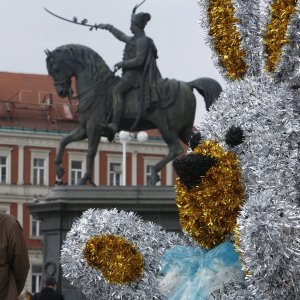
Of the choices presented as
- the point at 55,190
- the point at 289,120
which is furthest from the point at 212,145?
the point at 55,190

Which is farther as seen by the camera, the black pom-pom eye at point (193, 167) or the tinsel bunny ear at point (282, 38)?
the black pom-pom eye at point (193, 167)

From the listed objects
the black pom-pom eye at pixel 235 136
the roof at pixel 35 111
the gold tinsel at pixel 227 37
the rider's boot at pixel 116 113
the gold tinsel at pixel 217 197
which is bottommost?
the roof at pixel 35 111

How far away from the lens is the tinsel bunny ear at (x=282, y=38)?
7449 millimetres

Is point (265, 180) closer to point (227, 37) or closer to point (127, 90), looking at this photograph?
point (227, 37)

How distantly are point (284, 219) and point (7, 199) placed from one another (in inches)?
2052

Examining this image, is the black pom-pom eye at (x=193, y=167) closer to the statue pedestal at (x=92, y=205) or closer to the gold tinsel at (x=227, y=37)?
the gold tinsel at (x=227, y=37)

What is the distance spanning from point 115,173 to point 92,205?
39.3 meters

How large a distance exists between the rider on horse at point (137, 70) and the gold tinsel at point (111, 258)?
13.7 metres

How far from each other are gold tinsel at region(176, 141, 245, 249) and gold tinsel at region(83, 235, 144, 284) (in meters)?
0.54

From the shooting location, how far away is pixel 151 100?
22.0 meters

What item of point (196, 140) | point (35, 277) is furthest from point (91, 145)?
point (35, 277)

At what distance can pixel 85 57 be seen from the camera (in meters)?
21.9

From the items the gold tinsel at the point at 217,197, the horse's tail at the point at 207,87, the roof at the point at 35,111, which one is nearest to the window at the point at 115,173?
the roof at the point at 35,111

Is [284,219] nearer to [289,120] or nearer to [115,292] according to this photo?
[289,120]
